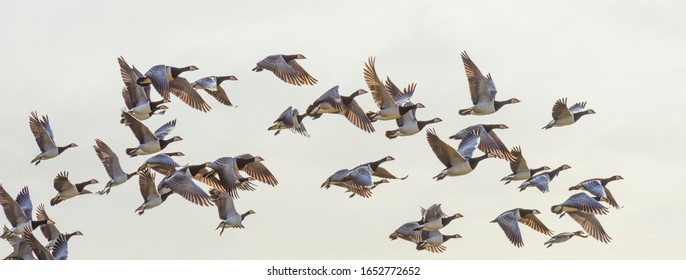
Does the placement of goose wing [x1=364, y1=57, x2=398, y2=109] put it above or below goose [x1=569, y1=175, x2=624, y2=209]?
above

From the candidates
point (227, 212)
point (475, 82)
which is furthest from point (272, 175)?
point (475, 82)

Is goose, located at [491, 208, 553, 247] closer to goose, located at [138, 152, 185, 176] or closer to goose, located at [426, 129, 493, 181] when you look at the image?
goose, located at [426, 129, 493, 181]

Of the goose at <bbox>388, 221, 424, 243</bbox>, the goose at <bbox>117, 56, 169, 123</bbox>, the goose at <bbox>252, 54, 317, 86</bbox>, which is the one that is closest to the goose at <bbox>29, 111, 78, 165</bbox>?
the goose at <bbox>117, 56, 169, 123</bbox>

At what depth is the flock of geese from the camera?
32.5 m

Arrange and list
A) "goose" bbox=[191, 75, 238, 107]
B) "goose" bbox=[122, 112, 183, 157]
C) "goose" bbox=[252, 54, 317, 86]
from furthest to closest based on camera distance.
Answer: "goose" bbox=[191, 75, 238, 107], "goose" bbox=[252, 54, 317, 86], "goose" bbox=[122, 112, 183, 157]

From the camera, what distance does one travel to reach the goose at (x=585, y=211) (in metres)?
32.3

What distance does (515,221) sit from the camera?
32.6 metres

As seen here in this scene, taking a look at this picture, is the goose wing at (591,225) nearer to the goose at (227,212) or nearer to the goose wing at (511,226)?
the goose wing at (511,226)

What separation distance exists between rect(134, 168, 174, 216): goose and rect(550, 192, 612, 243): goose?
9.76 m

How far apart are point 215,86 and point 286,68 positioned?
6.63ft

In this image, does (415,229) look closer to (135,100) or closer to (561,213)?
(561,213)

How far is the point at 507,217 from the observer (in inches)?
1283

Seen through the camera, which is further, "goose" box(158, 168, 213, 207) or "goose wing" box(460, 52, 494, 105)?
"goose wing" box(460, 52, 494, 105)

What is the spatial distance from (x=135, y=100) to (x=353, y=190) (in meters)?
5.90
